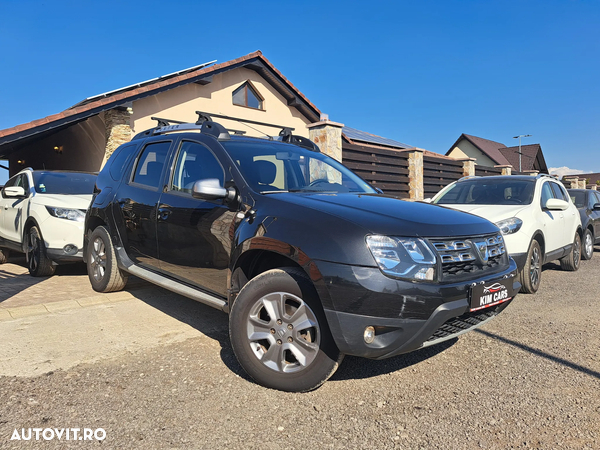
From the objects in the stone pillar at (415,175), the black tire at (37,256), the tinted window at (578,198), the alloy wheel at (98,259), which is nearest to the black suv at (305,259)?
the alloy wheel at (98,259)

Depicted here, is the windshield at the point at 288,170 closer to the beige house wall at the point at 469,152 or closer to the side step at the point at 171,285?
the side step at the point at 171,285

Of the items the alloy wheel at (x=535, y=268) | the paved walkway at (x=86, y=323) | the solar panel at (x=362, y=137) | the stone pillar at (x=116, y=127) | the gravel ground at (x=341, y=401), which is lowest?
the gravel ground at (x=341, y=401)

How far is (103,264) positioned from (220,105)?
36.2ft

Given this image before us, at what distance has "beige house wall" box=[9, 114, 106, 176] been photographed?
13820 mm

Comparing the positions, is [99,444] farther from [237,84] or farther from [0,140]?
[237,84]

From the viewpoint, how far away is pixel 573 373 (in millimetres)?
3264

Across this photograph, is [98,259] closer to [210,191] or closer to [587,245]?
[210,191]

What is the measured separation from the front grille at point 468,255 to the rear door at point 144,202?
263cm

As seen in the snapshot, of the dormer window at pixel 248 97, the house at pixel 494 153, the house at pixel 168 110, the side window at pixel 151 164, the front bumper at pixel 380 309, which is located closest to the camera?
the front bumper at pixel 380 309

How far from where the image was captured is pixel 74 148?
51.5ft

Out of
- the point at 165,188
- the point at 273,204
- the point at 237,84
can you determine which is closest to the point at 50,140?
the point at 237,84

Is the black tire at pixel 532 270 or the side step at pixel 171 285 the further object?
the black tire at pixel 532 270

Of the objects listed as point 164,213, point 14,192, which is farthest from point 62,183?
point 164,213

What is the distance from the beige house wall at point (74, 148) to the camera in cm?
1382
